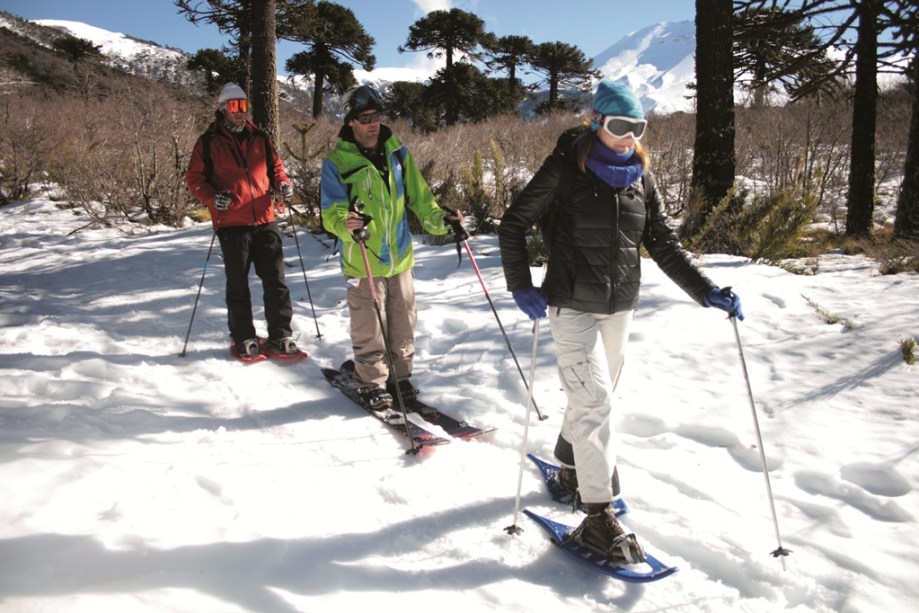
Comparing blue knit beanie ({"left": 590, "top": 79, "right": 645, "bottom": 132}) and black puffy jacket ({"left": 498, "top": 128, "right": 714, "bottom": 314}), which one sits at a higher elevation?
blue knit beanie ({"left": 590, "top": 79, "right": 645, "bottom": 132})

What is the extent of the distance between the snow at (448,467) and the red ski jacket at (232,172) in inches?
47.2

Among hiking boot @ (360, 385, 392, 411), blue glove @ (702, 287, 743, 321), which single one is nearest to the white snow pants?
blue glove @ (702, 287, 743, 321)

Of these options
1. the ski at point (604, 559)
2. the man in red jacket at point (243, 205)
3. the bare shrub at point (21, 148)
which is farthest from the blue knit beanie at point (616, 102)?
the bare shrub at point (21, 148)

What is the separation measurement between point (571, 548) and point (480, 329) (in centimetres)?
283

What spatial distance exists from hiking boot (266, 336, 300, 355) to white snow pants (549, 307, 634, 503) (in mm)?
2825

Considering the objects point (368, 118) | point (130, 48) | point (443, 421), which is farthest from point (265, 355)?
point (130, 48)

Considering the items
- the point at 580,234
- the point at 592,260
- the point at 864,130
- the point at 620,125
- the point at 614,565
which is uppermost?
the point at 864,130

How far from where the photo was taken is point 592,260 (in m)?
2.48

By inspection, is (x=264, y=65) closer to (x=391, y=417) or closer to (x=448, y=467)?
(x=391, y=417)

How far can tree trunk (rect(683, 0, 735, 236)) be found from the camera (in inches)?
283

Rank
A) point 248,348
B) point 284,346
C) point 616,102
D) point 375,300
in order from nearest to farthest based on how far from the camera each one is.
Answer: point 616,102 < point 375,300 < point 248,348 < point 284,346

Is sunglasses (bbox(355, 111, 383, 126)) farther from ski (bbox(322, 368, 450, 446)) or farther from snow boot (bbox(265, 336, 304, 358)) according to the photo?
snow boot (bbox(265, 336, 304, 358))

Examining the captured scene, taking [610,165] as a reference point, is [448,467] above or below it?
below

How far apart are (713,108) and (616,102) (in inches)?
242
